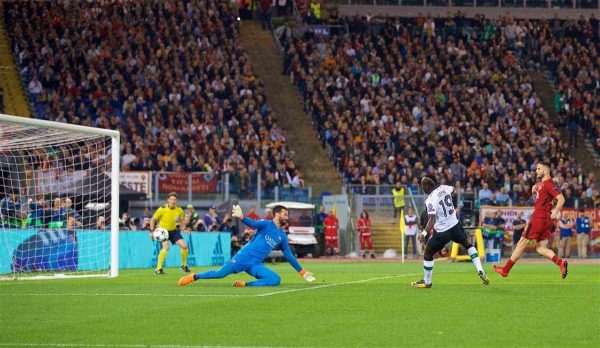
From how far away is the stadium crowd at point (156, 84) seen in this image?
1766 inches

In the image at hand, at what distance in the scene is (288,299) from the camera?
17.8 m

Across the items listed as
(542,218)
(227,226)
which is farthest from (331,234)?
(542,218)

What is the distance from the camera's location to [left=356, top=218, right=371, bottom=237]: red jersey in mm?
44284

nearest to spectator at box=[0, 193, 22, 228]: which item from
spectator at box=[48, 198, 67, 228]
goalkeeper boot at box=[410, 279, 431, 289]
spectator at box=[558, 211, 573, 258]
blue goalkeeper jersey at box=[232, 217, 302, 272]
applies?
spectator at box=[48, 198, 67, 228]

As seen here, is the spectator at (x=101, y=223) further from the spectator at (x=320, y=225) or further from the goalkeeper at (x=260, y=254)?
the spectator at (x=320, y=225)

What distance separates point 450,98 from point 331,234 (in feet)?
35.8

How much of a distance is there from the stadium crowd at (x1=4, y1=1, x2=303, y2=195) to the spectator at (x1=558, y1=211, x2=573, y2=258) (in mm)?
9977

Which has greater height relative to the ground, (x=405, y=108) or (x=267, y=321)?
(x=405, y=108)

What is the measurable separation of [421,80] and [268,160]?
1052 centimetres

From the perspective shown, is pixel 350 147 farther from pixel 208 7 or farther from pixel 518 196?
pixel 208 7

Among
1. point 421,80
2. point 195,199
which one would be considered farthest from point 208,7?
point 195,199

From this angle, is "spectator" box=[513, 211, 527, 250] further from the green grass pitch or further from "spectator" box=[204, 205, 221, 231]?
the green grass pitch

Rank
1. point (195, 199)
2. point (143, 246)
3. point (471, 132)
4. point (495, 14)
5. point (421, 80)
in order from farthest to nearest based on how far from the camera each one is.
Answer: point (495, 14) → point (421, 80) → point (471, 132) → point (195, 199) → point (143, 246)

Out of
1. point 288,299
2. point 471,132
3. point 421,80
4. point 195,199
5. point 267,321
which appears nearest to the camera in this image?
point 267,321
